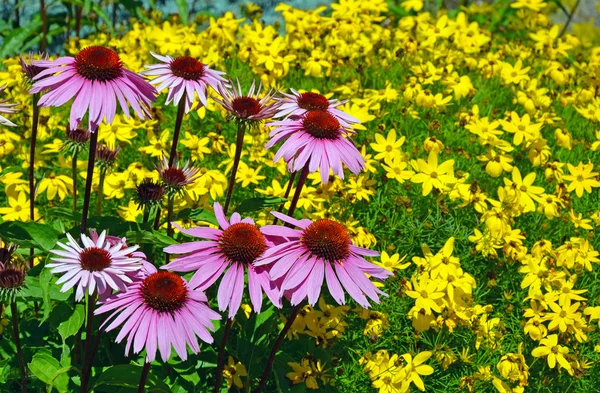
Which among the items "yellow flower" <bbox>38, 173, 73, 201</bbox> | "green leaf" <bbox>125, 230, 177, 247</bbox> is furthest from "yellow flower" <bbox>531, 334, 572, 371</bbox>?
"yellow flower" <bbox>38, 173, 73, 201</bbox>

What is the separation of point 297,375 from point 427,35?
89.9 inches

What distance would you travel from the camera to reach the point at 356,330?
244cm

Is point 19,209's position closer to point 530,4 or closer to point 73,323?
point 73,323

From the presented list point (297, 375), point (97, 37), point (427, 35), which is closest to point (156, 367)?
point (297, 375)

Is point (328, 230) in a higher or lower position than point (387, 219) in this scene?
higher

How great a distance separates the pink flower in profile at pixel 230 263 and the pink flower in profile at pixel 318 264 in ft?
0.11

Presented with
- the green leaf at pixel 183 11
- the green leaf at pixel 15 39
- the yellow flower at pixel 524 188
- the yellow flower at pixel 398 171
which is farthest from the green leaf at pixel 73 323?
the green leaf at pixel 15 39

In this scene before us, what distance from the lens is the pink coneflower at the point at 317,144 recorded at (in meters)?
1.66

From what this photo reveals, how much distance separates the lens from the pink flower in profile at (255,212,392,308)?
142 centimetres

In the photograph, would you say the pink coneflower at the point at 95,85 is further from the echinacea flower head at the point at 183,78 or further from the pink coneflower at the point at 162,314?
the pink coneflower at the point at 162,314

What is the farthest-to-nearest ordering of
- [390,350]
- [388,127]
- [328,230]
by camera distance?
1. [388,127]
2. [390,350]
3. [328,230]

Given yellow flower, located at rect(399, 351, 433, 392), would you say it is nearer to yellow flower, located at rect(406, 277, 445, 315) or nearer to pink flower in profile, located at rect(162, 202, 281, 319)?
yellow flower, located at rect(406, 277, 445, 315)

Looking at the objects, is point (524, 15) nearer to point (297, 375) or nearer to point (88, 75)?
point (297, 375)

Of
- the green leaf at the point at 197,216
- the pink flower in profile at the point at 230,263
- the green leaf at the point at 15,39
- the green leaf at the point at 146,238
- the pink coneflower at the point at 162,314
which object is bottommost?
the green leaf at the point at 15,39
